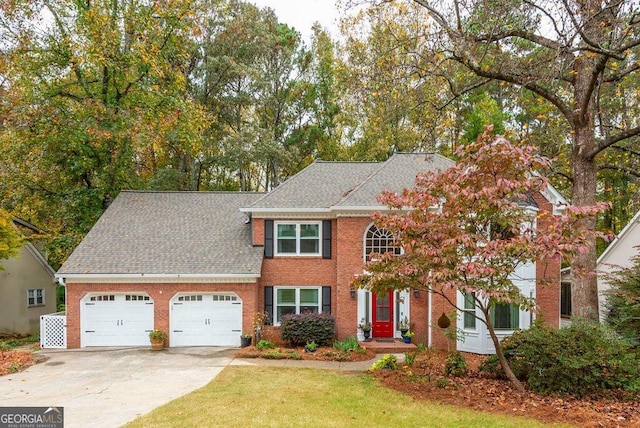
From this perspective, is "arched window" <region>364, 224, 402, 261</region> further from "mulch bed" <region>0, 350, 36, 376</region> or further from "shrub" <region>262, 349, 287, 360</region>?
"mulch bed" <region>0, 350, 36, 376</region>

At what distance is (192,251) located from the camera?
612 inches

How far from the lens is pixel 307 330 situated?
14.0m

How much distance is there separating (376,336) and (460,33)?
10.5 m

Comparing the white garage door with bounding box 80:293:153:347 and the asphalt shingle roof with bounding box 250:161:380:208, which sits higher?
the asphalt shingle roof with bounding box 250:161:380:208

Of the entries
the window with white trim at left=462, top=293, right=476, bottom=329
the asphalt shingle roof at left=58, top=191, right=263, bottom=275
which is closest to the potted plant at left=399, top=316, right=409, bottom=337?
the window with white trim at left=462, top=293, right=476, bottom=329

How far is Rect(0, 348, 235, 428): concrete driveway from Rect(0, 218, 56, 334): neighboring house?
289 inches

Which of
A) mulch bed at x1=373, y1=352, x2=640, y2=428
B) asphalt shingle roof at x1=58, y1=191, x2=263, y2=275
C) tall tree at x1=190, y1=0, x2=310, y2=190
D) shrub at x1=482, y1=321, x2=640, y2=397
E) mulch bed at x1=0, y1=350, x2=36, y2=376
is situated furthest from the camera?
tall tree at x1=190, y1=0, x2=310, y2=190

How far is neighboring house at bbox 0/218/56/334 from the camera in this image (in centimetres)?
1886

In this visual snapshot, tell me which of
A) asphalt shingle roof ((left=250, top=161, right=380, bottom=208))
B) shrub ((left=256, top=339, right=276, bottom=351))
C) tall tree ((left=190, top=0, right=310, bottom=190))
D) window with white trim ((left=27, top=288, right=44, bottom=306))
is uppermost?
tall tree ((left=190, top=0, right=310, bottom=190))

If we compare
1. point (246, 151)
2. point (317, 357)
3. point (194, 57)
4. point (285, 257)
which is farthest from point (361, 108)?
point (317, 357)

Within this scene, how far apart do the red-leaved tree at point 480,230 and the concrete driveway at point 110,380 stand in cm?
568

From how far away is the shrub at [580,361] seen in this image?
8406 mm

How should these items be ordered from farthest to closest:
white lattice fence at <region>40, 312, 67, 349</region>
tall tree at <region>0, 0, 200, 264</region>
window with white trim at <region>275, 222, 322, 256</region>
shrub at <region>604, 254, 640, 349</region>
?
tall tree at <region>0, 0, 200, 264</region> < window with white trim at <region>275, 222, 322, 256</region> < white lattice fence at <region>40, 312, 67, 349</region> < shrub at <region>604, 254, 640, 349</region>

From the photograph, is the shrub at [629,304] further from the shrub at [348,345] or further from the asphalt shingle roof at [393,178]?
the shrub at [348,345]
